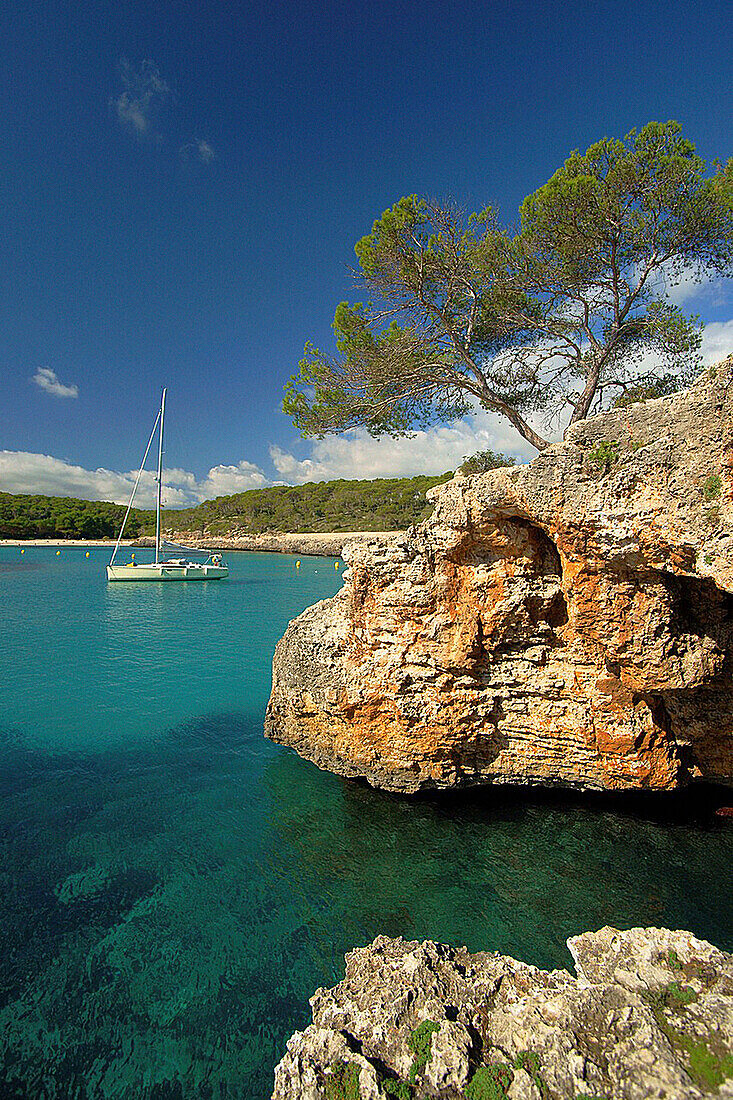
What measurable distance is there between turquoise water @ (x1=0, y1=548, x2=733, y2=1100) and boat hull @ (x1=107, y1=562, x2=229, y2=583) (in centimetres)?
3186

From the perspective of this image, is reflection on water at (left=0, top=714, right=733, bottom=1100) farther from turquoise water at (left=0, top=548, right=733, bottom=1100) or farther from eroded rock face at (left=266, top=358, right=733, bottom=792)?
eroded rock face at (left=266, top=358, right=733, bottom=792)

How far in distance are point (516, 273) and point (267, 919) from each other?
46.2 ft

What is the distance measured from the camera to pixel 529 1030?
3184 millimetres

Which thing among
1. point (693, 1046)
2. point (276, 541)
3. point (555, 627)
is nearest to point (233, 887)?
point (693, 1046)

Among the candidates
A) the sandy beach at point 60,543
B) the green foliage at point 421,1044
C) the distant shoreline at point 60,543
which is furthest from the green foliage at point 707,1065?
the distant shoreline at point 60,543

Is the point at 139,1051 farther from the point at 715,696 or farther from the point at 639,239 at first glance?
the point at 639,239

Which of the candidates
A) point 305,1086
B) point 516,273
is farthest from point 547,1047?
point 516,273

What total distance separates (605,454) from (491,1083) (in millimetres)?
6083

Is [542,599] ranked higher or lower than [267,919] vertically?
higher

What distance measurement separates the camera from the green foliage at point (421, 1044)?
3041mm

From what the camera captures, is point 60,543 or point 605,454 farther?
point 60,543

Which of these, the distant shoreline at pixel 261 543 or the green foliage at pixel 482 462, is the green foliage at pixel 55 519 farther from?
the green foliage at pixel 482 462

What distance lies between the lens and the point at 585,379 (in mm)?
11836

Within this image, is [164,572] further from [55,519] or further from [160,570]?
[55,519]
